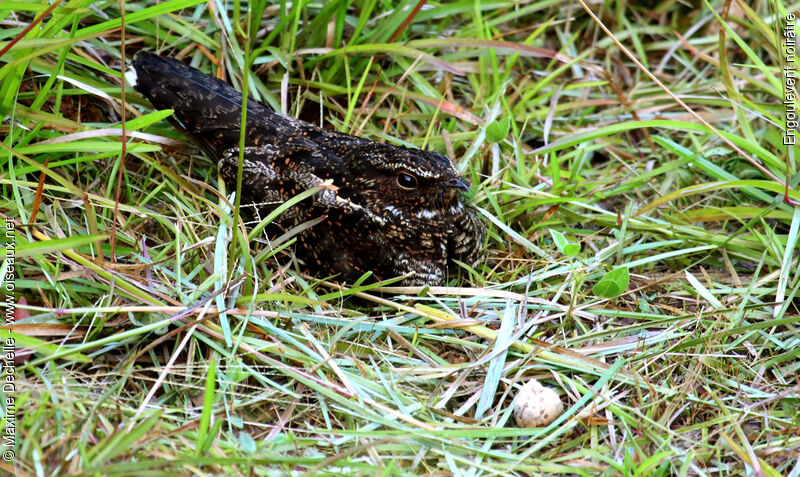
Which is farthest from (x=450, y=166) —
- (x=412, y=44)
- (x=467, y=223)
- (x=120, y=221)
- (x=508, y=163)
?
(x=120, y=221)

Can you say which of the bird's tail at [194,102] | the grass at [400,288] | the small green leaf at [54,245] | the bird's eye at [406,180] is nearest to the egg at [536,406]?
the grass at [400,288]

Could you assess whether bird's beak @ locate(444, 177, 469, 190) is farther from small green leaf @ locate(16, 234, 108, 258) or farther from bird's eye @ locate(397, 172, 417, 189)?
small green leaf @ locate(16, 234, 108, 258)

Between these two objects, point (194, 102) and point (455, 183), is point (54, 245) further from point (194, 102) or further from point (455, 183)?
point (455, 183)

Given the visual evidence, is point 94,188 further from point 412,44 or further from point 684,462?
point 684,462

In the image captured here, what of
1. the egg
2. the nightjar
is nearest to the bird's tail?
the nightjar

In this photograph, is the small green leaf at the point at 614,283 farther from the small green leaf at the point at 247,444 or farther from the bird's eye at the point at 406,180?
the small green leaf at the point at 247,444

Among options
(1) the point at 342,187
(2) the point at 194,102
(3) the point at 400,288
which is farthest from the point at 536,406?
(2) the point at 194,102
